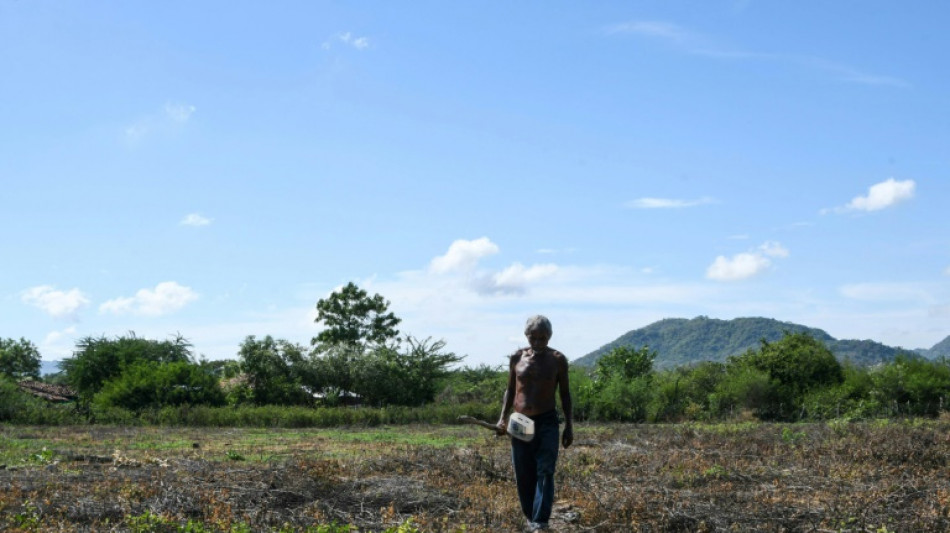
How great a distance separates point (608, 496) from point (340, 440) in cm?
1149

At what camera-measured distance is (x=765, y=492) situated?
32.0 ft

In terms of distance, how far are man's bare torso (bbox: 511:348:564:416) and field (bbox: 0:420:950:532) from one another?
3.72 feet

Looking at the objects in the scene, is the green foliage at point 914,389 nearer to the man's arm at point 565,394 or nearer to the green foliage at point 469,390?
the green foliage at point 469,390

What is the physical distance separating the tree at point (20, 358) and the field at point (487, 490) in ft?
132

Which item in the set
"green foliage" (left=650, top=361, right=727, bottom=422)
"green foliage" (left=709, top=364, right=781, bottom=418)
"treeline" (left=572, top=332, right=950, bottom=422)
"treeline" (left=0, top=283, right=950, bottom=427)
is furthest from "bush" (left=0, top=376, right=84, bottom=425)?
"green foliage" (left=709, top=364, right=781, bottom=418)

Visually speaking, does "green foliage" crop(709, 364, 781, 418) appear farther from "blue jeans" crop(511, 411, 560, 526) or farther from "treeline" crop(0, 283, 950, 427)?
"blue jeans" crop(511, 411, 560, 526)

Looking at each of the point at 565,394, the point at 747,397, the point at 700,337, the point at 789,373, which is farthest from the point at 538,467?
the point at 700,337

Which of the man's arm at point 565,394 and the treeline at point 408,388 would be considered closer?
the man's arm at point 565,394

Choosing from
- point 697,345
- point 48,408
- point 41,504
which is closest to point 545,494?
point 41,504

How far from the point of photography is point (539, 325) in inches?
317

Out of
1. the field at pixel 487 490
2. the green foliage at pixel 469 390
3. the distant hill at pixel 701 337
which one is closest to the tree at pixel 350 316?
the green foliage at pixel 469 390

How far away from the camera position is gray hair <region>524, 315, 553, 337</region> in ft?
26.4

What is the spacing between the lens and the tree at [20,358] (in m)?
50.4

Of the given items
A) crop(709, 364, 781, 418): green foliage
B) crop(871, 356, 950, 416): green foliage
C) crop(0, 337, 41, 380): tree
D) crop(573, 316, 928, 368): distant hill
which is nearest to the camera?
crop(871, 356, 950, 416): green foliage
